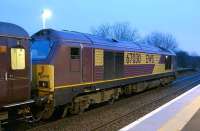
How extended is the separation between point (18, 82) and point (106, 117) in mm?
5004

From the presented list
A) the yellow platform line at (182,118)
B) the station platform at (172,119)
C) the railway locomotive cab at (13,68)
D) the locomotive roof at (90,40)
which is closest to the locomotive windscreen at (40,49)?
the locomotive roof at (90,40)

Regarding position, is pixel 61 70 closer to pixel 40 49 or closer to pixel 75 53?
pixel 40 49

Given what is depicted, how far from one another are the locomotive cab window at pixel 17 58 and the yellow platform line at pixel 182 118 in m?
4.31

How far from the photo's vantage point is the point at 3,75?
1077 centimetres

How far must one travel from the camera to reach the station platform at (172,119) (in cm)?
1112

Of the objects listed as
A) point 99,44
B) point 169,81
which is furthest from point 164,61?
point 99,44

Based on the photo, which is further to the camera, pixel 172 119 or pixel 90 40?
pixel 90 40

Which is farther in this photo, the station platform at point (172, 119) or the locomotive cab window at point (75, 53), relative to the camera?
the locomotive cab window at point (75, 53)

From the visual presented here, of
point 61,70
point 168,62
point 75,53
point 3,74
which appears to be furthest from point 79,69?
point 168,62

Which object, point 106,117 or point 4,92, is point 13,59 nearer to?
point 4,92

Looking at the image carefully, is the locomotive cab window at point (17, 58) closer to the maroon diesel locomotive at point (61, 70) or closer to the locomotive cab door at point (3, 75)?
the maroon diesel locomotive at point (61, 70)

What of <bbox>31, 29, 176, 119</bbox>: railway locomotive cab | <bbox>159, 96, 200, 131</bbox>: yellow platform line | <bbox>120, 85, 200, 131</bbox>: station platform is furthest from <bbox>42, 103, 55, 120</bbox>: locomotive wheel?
<bbox>159, 96, 200, 131</bbox>: yellow platform line

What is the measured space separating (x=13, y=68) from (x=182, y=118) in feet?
18.3

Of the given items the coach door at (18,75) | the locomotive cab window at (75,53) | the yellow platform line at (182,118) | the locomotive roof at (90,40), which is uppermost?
the locomotive roof at (90,40)
